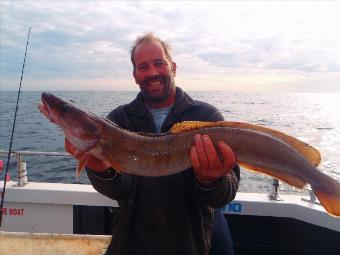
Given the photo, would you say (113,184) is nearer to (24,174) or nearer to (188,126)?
(188,126)

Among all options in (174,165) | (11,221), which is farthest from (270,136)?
(11,221)

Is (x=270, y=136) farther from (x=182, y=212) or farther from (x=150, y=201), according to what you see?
(x=150, y=201)

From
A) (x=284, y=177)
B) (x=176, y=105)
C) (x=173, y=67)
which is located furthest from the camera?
(x=173, y=67)

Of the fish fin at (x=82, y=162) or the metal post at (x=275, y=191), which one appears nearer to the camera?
the fish fin at (x=82, y=162)

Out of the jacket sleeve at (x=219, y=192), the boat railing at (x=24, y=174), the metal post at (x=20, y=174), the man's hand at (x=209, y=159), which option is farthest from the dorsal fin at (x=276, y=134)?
the metal post at (x=20, y=174)

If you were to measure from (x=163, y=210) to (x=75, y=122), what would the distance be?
1.15 meters

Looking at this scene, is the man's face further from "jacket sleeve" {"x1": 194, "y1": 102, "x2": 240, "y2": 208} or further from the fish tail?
the fish tail

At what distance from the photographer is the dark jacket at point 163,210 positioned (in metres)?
3.02

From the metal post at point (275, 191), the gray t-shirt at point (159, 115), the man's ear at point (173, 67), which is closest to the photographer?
the gray t-shirt at point (159, 115)

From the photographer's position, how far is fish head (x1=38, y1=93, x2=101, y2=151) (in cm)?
302

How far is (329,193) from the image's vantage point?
113 inches

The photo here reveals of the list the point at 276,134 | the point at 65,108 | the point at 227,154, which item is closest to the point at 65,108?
the point at 65,108

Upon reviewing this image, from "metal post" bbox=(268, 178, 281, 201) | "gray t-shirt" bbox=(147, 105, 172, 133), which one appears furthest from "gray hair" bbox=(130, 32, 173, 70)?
"metal post" bbox=(268, 178, 281, 201)

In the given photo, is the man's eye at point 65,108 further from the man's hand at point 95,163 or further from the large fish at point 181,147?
the man's hand at point 95,163
